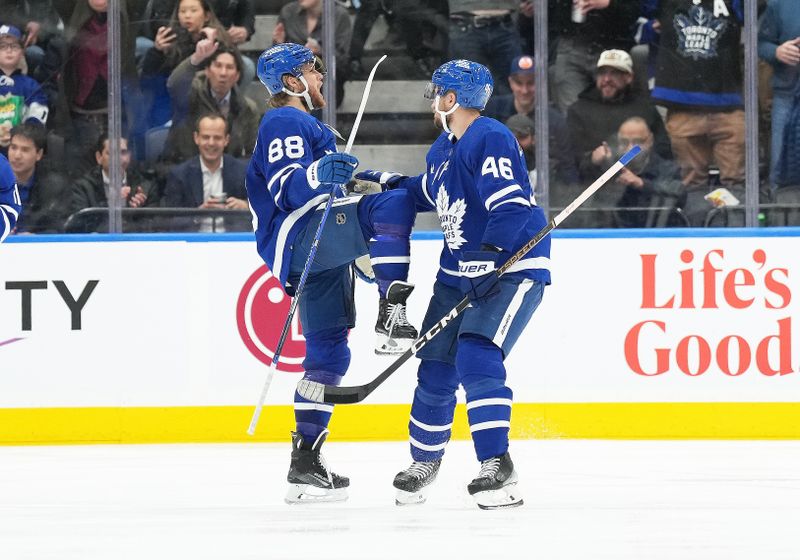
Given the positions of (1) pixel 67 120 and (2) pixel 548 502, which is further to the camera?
(1) pixel 67 120

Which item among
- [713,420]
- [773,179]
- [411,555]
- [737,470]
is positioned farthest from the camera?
[773,179]

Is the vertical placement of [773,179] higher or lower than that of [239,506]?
higher

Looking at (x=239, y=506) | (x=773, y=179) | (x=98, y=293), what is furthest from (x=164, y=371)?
(x=773, y=179)

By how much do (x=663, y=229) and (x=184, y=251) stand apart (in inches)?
68.4

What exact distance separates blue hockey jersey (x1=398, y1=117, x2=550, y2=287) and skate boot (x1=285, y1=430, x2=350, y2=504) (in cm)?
58

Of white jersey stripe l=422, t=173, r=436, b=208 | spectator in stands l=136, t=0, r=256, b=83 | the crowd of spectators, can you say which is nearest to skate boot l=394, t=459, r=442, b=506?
white jersey stripe l=422, t=173, r=436, b=208

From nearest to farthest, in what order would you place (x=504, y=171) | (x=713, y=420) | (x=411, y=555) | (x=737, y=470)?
(x=411, y=555)
(x=504, y=171)
(x=737, y=470)
(x=713, y=420)

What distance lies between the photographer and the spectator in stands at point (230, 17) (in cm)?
599

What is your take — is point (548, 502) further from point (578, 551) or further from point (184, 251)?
point (184, 251)

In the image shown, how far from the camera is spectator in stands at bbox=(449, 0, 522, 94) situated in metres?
6.00

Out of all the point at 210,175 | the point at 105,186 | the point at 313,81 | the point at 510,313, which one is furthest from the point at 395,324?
the point at 105,186

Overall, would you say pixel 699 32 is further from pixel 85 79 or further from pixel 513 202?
pixel 513 202

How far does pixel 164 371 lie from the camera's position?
18.0 feet

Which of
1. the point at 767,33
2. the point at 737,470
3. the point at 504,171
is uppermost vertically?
the point at 767,33
